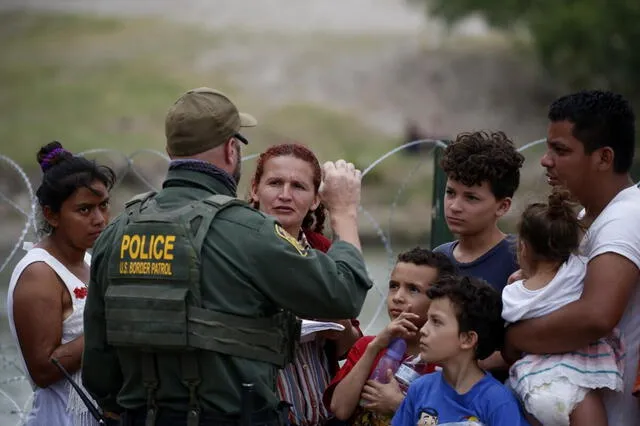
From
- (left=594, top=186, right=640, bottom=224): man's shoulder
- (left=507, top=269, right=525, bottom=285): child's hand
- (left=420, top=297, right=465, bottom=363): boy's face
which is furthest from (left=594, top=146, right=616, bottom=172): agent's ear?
(left=420, top=297, right=465, bottom=363): boy's face

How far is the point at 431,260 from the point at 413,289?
125 mm

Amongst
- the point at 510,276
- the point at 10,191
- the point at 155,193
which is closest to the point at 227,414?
the point at 155,193

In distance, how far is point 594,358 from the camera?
12.5 feet

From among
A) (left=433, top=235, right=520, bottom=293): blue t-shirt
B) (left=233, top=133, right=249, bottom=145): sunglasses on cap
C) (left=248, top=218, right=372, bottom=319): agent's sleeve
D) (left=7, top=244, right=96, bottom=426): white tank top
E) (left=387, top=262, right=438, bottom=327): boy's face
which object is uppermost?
(left=233, top=133, right=249, bottom=145): sunglasses on cap

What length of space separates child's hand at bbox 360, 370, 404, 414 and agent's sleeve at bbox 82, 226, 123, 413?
87 centimetres

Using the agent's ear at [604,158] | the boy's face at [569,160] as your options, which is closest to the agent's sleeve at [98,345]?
the boy's face at [569,160]

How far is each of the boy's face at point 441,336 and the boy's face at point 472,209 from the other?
43cm

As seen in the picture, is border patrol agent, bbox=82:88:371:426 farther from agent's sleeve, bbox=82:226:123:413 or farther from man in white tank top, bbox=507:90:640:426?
man in white tank top, bbox=507:90:640:426

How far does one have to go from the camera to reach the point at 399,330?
160 inches

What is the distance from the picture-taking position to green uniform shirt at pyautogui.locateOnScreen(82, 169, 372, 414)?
3.64 metres

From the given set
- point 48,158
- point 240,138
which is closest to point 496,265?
point 240,138

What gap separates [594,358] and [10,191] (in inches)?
666

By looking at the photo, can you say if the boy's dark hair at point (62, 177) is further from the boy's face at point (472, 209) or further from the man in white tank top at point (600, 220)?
the man in white tank top at point (600, 220)

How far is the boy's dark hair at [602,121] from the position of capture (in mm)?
3869
